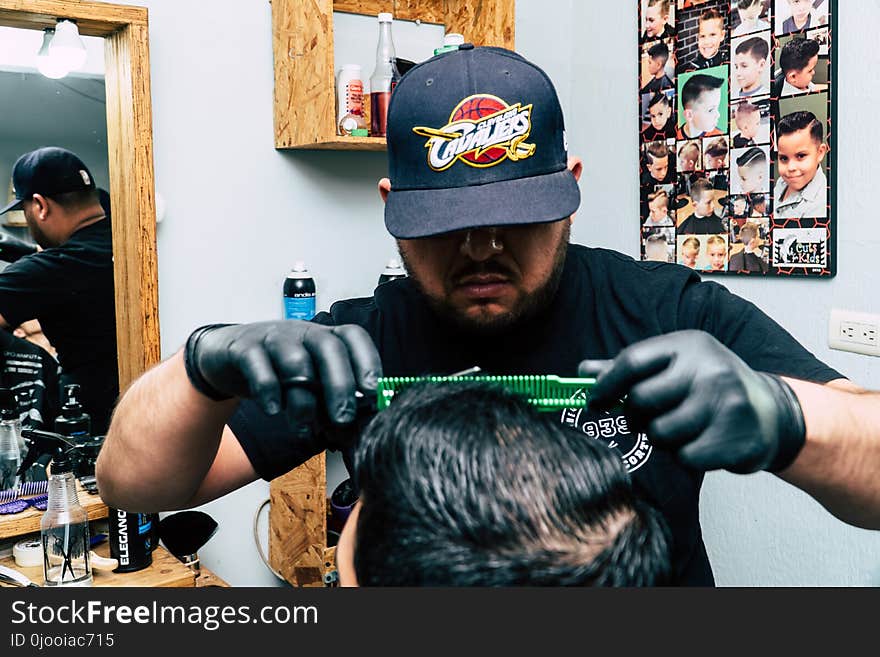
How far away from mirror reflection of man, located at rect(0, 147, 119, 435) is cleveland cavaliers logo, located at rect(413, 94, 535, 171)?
3.90 feet

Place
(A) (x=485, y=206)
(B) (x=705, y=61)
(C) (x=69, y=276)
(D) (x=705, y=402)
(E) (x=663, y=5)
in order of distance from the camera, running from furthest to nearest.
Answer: (E) (x=663, y=5) < (B) (x=705, y=61) < (C) (x=69, y=276) < (A) (x=485, y=206) < (D) (x=705, y=402)

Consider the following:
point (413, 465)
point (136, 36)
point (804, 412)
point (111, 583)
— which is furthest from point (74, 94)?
point (804, 412)

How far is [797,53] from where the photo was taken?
205 cm

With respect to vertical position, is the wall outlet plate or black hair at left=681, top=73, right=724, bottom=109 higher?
black hair at left=681, top=73, right=724, bottom=109

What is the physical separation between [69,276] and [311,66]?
86 cm

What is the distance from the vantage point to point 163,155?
6.81 feet

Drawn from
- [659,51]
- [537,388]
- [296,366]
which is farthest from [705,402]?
[659,51]

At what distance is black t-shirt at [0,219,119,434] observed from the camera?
1.89 meters

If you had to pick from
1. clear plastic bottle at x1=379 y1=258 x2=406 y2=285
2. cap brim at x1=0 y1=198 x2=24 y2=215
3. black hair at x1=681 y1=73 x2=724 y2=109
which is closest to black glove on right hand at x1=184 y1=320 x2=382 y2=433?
cap brim at x1=0 y1=198 x2=24 y2=215

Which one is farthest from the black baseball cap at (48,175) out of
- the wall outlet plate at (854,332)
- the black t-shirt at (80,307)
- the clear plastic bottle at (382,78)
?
the wall outlet plate at (854,332)

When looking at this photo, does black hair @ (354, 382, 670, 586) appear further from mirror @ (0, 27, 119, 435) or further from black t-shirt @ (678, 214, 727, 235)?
black t-shirt @ (678, 214, 727, 235)

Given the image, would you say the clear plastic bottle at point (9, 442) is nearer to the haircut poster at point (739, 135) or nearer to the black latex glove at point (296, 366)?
the black latex glove at point (296, 366)

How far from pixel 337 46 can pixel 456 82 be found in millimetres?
1326

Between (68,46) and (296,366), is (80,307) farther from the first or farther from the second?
(296,366)
